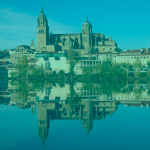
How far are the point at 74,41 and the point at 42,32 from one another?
10.2 metres

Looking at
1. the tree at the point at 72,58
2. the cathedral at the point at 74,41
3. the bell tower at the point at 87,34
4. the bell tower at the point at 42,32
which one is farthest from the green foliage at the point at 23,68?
the bell tower at the point at 87,34

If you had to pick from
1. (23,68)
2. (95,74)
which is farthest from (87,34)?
(23,68)

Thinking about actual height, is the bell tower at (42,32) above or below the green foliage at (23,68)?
above

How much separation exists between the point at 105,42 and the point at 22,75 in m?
33.2

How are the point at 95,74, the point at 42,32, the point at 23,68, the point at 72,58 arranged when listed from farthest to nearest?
the point at 42,32 → the point at 72,58 → the point at 23,68 → the point at 95,74

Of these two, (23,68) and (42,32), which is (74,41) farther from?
(23,68)

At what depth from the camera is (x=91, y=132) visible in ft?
31.7

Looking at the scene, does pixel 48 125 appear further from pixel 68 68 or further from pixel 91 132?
pixel 68 68

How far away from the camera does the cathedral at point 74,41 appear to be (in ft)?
259

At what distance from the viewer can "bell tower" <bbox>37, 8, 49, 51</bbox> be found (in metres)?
80.5

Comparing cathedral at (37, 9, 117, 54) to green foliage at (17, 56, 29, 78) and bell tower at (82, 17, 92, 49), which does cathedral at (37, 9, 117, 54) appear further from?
green foliage at (17, 56, 29, 78)

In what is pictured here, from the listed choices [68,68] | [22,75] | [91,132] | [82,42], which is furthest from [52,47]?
[91,132]

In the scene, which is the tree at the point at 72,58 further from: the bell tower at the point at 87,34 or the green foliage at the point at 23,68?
the bell tower at the point at 87,34

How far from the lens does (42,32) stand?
81750 millimetres
